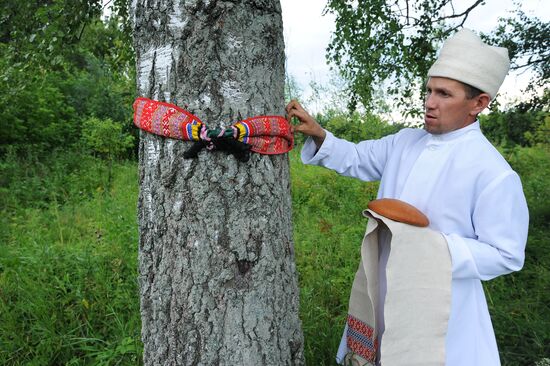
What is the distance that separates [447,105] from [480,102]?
14 centimetres

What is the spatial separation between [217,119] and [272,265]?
1.76 ft

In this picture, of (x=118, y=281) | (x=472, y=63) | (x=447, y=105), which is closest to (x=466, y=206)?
(x=447, y=105)

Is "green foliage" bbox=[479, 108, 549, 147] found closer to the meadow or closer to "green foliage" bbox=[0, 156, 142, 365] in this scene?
the meadow

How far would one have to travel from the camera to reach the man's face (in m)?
1.74

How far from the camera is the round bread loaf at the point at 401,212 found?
5.31 ft

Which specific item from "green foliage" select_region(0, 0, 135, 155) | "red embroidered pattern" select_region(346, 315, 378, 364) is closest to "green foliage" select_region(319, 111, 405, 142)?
"green foliage" select_region(0, 0, 135, 155)

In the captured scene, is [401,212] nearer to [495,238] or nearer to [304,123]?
[495,238]

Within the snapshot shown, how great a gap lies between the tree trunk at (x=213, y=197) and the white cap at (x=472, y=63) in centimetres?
61

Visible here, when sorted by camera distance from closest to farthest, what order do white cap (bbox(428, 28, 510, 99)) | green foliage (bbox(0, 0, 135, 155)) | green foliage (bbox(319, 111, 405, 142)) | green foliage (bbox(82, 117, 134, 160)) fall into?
white cap (bbox(428, 28, 510, 99)), green foliage (bbox(0, 0, 135, 155)), green foliage (bbox(319, 111, 405, 142)), green foliage (bbox(82, 117, 134, 160))

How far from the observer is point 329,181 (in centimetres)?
642

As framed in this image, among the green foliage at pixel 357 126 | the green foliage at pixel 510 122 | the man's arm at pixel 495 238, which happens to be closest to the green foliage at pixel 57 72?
the man's arm at pixel 495 238

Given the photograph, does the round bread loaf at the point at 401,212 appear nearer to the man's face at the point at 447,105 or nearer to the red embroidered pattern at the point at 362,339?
the man's face at the point at 447,105

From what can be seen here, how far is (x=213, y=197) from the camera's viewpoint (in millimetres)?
1565

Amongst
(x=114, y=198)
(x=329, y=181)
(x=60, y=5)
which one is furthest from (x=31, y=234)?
(x=329, y=181)
